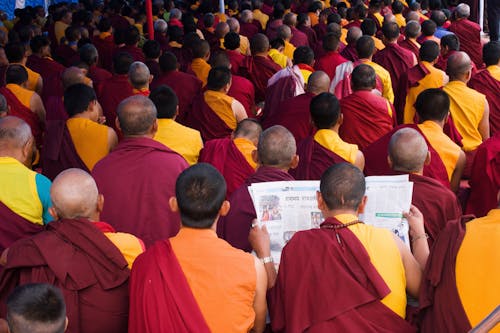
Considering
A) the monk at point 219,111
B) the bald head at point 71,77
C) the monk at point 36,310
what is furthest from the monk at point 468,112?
the monk at point 36,310

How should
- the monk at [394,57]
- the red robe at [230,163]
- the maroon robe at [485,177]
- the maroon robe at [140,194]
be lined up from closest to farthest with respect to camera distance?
the maroon robe at [140,194]
the maroon robe at [485,177]
the red robe at [230,163]
the monk at [394,57]

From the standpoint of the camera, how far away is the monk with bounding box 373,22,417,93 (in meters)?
8.10

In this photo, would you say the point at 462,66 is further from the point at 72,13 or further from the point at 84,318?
the point at 72,13

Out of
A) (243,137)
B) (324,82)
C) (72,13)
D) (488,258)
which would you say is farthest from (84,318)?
(72,13)

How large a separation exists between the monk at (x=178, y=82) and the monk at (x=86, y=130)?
1880mm

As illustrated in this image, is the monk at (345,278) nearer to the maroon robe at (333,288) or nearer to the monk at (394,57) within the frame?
the maroon robe at (333,288)

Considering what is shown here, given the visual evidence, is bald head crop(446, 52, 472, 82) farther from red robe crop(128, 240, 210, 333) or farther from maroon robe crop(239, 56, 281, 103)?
red robe crop(128, 240, 210, 333)

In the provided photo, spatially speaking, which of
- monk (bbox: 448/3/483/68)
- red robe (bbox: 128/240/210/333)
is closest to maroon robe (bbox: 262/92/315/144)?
red robe (bbox: 128/240/210/333)

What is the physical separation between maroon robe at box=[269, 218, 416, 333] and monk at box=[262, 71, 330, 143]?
111 inches

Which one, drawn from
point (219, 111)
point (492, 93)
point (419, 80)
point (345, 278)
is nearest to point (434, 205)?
point (345, 278)

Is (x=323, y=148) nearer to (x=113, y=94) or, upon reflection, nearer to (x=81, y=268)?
(x=81, y=268)

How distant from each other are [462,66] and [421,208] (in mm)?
2508

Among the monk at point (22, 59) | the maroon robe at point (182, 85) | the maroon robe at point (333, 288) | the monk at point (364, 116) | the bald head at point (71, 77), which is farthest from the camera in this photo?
the monk at point (22, 59)

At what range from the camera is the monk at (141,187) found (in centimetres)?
418
